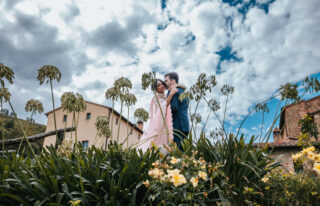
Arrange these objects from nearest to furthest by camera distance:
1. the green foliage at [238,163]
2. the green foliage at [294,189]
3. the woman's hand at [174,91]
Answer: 1. the green foliage at [294,189]
2. the green foliage at [238,163]
3. the woman's hand at [174,91]

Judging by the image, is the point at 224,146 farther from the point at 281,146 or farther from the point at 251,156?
the point at 281,146

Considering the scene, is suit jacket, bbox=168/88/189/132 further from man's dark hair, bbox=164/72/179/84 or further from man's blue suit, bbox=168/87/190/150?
man's dark hair, bbox=164/72/179/84

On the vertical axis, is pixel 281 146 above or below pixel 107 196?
above

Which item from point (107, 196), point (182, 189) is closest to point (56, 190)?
point (107, 196)

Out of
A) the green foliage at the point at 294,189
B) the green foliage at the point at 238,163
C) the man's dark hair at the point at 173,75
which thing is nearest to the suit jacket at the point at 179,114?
the man's dark hair at the point at 173,75

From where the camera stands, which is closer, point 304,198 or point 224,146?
point 304,198

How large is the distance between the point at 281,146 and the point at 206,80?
1187 cm

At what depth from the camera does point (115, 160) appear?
2482 mm

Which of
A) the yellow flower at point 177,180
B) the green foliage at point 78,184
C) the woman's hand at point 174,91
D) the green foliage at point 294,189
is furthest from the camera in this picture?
the woman's hand at point 174,91

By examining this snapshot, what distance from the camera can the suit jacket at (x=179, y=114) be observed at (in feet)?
18.1

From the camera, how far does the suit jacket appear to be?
552 centimetres

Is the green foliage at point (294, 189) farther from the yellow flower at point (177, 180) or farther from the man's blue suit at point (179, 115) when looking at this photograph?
the man's blue suit at point (179, 115)

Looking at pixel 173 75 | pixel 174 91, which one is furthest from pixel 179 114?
pixel 173 75

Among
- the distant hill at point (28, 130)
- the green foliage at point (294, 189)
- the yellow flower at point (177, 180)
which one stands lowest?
the green foliage at point (294, 189)
